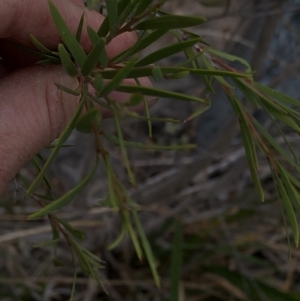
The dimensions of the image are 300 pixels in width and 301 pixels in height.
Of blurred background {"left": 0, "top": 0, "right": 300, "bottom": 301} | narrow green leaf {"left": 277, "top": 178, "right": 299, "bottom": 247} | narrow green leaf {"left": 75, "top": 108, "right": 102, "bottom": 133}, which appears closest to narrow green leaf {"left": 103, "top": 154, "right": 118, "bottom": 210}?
narrow green leaf {"left": 75, "top": 108, "right": 102, "bottom": 133}

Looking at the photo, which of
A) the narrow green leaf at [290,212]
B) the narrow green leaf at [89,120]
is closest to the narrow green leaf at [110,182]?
the narrow green leaf at [89,120]

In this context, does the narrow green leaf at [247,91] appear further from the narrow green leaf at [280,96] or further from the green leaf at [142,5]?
the green leaf at [142,5]

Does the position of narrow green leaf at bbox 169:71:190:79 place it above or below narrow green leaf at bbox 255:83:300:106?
above

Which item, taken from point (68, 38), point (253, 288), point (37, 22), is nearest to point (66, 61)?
point (68, 38)

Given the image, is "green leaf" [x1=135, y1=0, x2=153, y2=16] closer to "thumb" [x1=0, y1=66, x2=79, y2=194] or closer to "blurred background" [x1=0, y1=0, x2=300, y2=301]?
"thumb" [x1=0, y1=66, x2=79, y2=194]

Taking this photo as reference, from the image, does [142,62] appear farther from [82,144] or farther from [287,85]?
[287,85]

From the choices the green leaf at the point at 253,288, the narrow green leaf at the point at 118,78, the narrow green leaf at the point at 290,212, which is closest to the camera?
the narrow green leaf at the point at 118,78
